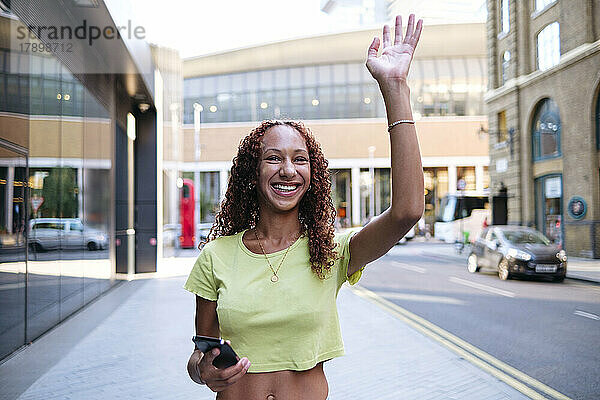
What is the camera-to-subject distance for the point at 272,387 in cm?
188

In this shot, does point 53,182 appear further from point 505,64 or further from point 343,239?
point 343,239

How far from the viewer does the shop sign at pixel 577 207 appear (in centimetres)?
490

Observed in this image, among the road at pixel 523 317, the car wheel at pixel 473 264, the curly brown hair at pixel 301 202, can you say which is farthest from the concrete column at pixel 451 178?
the curly brown hair at pixel 301 202

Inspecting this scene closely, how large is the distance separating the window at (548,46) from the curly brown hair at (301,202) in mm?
3523

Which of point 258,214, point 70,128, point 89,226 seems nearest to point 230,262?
point 258,214

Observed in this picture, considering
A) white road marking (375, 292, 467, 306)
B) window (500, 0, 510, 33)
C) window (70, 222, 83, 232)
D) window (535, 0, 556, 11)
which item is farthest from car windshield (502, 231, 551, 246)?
window (70, 222, 83, 232)

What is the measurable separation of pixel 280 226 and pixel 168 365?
187 inches

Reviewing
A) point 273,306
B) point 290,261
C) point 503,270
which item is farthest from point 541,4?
point 503,270

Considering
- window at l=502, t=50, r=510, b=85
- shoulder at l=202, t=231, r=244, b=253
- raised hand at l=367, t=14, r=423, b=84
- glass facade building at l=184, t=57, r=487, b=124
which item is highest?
glass facade building at l=184, t=57, r=487, b=124

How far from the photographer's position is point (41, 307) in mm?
8055

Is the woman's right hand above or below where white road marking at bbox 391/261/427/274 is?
above

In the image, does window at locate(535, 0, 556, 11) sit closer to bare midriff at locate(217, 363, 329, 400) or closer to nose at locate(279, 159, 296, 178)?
nose at locate(279, 159, 296, 178)

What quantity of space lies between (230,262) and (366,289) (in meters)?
11.3

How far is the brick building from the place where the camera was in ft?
15.4
